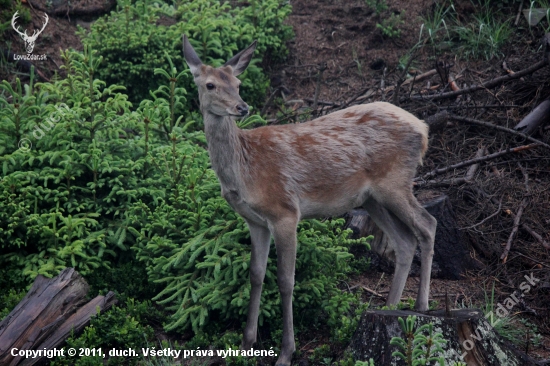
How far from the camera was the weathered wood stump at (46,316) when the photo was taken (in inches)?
230

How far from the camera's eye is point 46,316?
6094 mm

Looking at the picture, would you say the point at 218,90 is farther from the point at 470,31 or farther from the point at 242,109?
the point at 470,31

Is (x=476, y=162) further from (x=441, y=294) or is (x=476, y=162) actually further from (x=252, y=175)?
(x=252, y=175)

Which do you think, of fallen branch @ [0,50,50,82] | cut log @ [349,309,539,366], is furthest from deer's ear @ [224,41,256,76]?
fallen branch @ [0,50,50,82]

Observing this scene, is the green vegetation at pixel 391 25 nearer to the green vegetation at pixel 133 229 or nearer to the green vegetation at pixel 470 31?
the green vegetation at pixel 470 31

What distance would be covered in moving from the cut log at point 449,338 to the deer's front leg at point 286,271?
0.79 m

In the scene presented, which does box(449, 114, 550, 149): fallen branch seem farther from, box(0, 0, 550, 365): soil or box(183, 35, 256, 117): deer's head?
box(183, 35, 256, 117): deer's head

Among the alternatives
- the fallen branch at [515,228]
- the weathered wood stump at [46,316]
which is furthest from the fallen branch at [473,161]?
the weathered wood stump at [46,316]

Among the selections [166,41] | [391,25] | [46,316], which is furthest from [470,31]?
[46,316]

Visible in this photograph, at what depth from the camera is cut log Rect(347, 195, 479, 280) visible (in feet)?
25.3

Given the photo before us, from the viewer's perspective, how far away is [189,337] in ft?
22.1

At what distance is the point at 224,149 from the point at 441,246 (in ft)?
10.1

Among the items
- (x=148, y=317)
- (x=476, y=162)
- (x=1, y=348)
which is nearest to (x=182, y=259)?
(x=148, y=317)

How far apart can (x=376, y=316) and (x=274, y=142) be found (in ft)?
6.52
